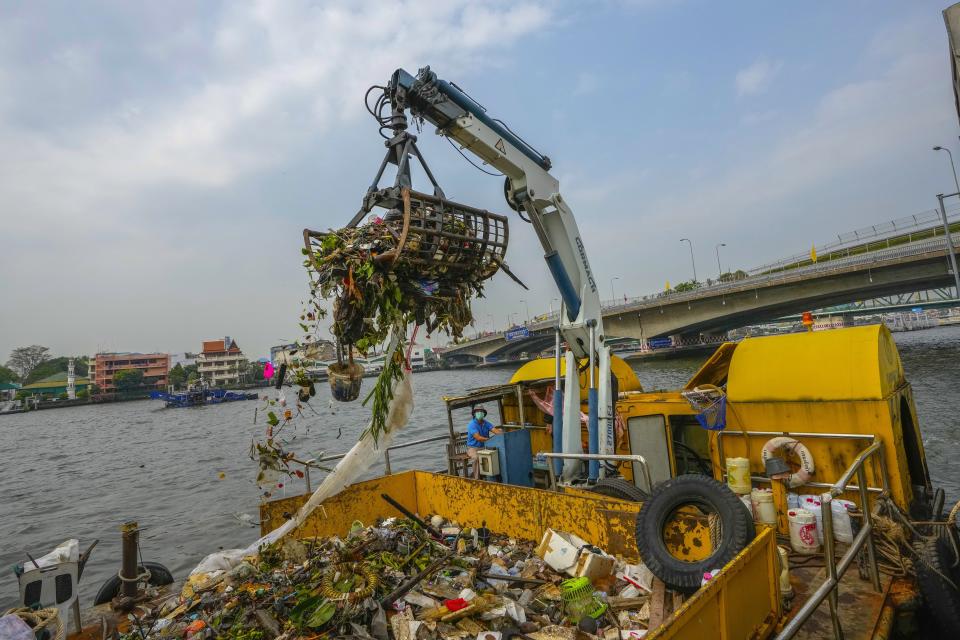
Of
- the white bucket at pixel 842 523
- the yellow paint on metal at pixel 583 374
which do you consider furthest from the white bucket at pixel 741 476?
the yellow paint on metal at pixel 583 374

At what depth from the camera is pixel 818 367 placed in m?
5.54

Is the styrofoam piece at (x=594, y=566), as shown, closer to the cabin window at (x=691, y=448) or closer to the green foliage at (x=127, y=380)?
the cabin window at (x=691, y=448)

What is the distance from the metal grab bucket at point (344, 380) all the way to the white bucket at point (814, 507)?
4440 millimetres

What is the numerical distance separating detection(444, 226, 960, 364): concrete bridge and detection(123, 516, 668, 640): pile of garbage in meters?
26.2

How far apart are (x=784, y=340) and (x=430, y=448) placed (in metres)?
15.6

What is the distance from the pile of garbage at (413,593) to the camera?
4.05 m

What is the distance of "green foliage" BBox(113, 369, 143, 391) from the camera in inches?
3182

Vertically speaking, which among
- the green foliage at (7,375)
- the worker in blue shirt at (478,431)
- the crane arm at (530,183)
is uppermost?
the green foliage at (7,375)

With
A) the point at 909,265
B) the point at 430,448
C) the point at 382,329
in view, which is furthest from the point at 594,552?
the point at 909,265

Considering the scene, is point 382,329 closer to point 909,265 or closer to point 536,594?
point 536,594

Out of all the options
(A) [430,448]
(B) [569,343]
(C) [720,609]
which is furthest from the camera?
(A) [430,448]

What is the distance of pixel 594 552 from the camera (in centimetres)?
501

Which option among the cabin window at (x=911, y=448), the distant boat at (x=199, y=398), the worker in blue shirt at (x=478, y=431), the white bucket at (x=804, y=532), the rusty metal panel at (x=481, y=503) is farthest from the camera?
the distant boat at (x=199, y=398)

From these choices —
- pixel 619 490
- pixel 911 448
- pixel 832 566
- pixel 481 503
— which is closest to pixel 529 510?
pixel 481 503
